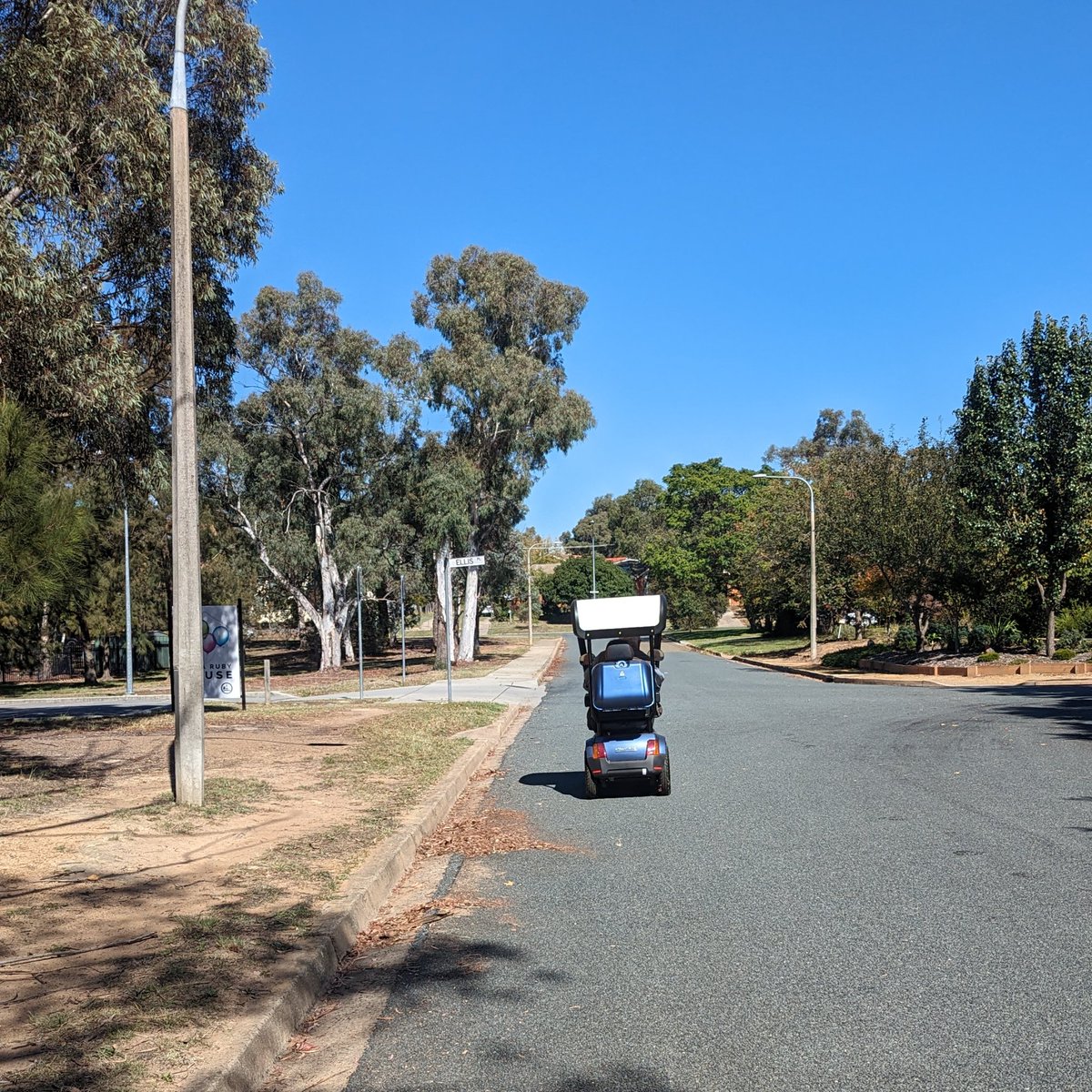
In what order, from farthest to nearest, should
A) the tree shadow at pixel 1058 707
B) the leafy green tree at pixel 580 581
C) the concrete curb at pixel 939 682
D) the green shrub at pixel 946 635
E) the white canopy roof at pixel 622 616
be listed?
1. the leafy green tree at pixel 580 581
2. the green shrub at pixel 946 635
3. the concrete curb at pixel 939 682
4. the tree shadow at pixel 1058 707
5. the white canopy roof at pixel 622 616

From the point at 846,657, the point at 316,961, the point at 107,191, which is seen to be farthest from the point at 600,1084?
the point at 846,657

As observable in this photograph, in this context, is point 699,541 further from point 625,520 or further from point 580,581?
point 625,520

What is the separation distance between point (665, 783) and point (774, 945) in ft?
15.7

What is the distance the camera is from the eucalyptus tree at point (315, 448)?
39344 mm

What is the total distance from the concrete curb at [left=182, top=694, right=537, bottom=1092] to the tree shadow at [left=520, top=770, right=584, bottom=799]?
1.51m

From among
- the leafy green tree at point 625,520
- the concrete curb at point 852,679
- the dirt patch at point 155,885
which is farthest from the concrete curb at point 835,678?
the leafy green tree at point 625,520

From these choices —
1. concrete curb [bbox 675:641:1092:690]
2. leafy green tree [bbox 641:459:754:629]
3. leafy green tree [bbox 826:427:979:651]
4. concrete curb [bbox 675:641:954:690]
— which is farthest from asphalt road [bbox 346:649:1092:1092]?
leafy green tree [bbox 641:459:754:629]

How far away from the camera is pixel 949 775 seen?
1138 centimetres

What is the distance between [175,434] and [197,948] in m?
5.15

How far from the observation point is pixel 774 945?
5770mm

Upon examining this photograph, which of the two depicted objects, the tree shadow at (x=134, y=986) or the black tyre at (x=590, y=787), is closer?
the tree shadow at (x=134, y=986)

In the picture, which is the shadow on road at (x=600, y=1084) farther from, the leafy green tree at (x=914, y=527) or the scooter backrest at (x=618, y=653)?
the leafy green tree at (x=914, y=527)

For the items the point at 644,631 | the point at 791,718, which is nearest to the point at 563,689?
the point at 791,718

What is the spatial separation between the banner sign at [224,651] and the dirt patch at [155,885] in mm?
3440
